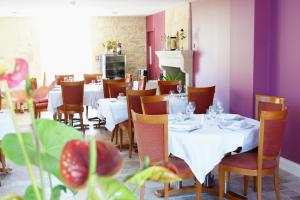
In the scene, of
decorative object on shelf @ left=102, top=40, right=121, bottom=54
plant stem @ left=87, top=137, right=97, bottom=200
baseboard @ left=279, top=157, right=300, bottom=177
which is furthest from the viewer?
decorative object on shelf @ left=102, top=40, right=121, bottom=54

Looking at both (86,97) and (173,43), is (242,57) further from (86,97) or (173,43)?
(173,43)

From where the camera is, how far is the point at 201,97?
19.2ft

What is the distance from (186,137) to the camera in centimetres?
357

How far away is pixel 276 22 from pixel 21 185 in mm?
3873

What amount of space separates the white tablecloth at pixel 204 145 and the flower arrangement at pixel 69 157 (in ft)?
9.15

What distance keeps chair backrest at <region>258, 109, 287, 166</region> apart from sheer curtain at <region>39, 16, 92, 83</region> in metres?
8.71

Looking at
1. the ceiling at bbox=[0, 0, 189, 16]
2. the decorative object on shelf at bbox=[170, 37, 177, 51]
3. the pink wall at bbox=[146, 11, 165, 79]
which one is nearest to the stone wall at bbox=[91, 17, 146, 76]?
the pink wall at bbox=[146, 11, 165, 79]

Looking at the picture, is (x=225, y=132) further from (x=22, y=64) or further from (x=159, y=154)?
(x=22, y=64)

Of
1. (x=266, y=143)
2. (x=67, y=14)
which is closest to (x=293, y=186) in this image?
(x=266, y=143)

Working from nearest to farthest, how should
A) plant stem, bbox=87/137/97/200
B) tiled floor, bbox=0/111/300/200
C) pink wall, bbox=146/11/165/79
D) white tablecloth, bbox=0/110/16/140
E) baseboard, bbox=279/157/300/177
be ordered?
plant stem, bbox=87/137/97/200 → tiled floor, bbox=0/111/300/200 → white tablecloth, bbox=0/110/16/140 → baseboard, bbox=279/157/300/177 → pink wall, bbox=146/11/165/79

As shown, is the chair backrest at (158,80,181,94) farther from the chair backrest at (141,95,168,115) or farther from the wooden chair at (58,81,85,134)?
the chair backrest at (141,95,168,115)

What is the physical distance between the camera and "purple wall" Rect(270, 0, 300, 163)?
487 centimetres

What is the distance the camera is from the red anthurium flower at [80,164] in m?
0.59

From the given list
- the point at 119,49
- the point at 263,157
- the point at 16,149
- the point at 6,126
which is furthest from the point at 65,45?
the point at 16,149
